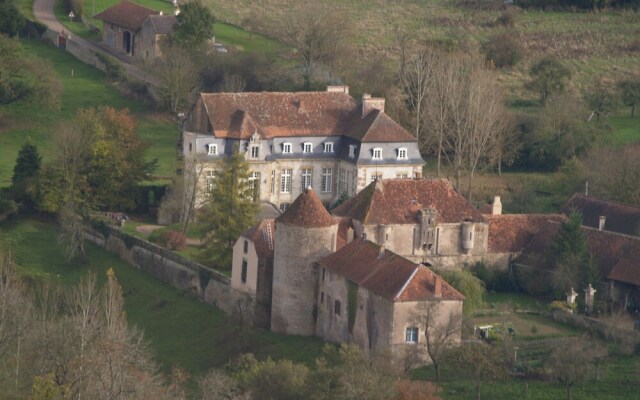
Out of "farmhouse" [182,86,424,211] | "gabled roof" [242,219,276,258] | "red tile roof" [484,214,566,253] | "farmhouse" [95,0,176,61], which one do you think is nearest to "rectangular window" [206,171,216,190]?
"farmhouse" [182,86,424,211]

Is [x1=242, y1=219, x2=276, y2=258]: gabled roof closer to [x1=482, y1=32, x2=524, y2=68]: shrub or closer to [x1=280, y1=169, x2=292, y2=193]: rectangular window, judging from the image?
[x1=280, y1=169, x2=292, y2=193]: rectangular window

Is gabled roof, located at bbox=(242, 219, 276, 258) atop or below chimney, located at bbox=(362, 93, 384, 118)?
below

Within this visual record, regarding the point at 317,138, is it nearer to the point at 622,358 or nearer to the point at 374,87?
the point at 374,87

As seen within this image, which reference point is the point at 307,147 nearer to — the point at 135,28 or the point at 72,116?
the point at 72,116

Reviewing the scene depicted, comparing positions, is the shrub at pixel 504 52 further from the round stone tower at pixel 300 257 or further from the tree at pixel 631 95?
the round stone tower at pixel 300 257

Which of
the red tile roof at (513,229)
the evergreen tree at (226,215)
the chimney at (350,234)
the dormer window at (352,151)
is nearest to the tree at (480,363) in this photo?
the chimney at (350,234)

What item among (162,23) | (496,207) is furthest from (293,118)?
(162,23)

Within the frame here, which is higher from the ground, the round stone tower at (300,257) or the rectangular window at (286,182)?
the rectangular window at (286,182)
